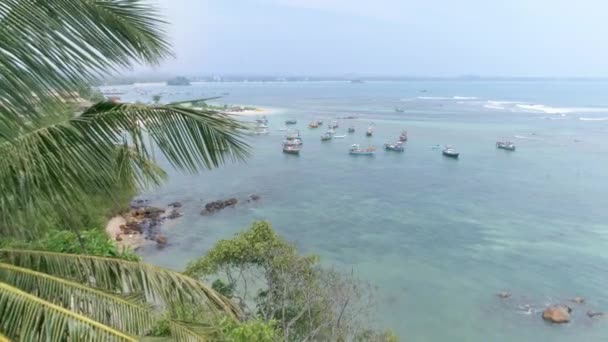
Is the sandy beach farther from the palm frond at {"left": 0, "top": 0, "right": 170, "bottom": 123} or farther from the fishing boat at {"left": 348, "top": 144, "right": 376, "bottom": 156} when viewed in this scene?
the fishing boat at {"left": 348, "top": 144, "right": 376, "bottom": 156}

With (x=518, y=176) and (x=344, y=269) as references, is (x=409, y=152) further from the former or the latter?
(x=344, y=269)

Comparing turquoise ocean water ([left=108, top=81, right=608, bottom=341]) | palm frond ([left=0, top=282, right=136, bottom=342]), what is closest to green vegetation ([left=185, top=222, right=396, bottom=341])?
turquoise ocean water ([left=108, top=81, right=608, bottom=341])

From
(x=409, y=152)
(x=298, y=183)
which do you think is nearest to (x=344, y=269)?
(x=298, y=183)

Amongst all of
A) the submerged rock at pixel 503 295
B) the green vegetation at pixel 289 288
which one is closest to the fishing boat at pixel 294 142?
the submerged rock at pixel 503 295

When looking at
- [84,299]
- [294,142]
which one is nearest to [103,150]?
[84,299]

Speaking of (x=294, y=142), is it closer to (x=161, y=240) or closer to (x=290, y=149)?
(x=290, y=149)

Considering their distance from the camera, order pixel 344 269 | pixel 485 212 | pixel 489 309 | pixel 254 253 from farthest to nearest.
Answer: pixel 485 212
pixel 344 269
pixel 489 309
pixel 254 253
